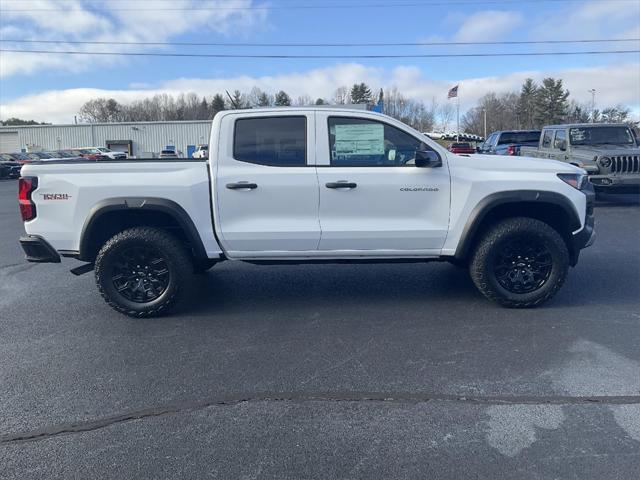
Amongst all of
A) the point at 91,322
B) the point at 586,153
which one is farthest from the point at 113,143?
the point at 91,322

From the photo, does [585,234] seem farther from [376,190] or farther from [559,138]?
[559,138]

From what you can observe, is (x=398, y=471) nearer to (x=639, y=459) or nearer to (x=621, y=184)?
(x=639, y=459)

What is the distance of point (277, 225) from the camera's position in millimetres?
5477

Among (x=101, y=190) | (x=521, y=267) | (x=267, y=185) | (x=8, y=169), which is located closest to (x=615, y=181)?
(x=521, y=267)

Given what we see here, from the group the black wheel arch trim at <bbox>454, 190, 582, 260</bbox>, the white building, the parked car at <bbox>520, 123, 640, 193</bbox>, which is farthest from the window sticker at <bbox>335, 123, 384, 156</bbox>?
the white building

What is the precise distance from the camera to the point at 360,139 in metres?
5.54

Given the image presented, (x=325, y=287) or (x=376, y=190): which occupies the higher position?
(x=376, y=190)

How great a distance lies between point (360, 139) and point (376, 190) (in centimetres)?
53

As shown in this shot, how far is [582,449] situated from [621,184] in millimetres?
11169

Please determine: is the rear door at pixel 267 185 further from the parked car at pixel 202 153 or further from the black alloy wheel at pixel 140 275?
the black alloy wheel at pixel 140 275

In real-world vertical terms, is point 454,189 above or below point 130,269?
above

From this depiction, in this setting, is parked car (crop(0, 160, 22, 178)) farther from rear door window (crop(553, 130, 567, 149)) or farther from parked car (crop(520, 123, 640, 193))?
rear door window (crop(553, 130, 567, 149))

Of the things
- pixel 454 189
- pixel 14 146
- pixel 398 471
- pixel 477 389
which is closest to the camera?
pixel 398 471

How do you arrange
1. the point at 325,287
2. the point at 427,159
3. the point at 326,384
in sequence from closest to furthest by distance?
the point at 326,384 < the point at 427,159 < the point at 325,287
